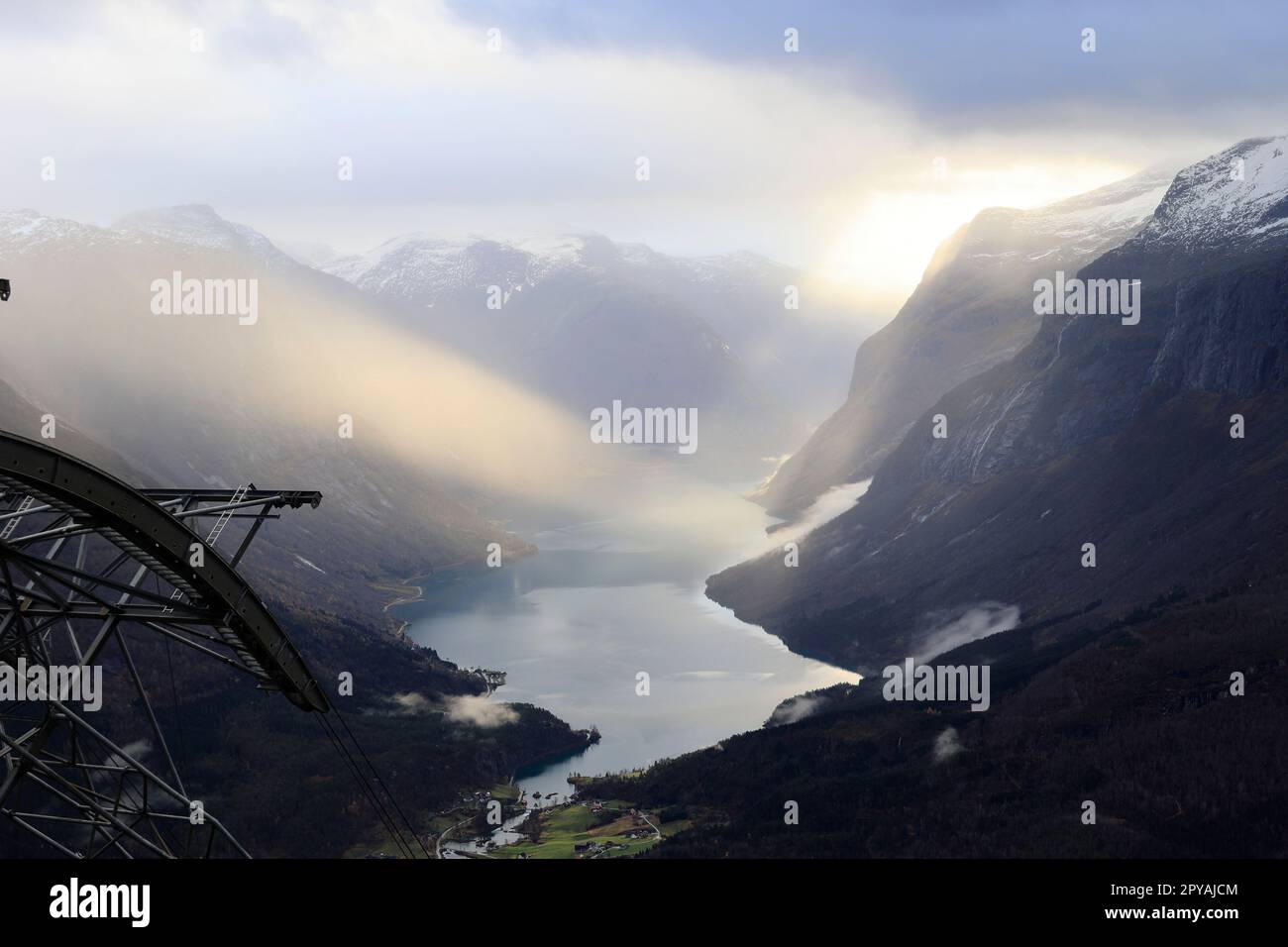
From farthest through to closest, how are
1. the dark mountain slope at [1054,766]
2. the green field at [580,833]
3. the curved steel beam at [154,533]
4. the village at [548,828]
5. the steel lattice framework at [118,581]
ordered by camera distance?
the village at [548,828] → the green field at [580,833] → the dark mountain slope at [1054,766] → the steel lattice framework at [118,581] → the curved steel beam at [154,533]

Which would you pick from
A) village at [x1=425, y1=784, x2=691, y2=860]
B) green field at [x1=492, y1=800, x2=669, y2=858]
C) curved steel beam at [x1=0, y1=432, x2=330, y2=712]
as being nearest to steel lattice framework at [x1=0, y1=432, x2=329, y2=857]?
curved steel beam at [x1=0, y1=432, x2=330, y2=712]

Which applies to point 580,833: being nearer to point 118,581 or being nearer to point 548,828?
point 548,828

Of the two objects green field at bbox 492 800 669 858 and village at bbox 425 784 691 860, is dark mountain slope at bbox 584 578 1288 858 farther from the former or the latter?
green field at bbox 492 800 669 858

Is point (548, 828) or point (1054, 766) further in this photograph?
point (1054, 766)

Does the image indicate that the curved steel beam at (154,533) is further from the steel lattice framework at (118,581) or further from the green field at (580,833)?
the green field at (580,833)

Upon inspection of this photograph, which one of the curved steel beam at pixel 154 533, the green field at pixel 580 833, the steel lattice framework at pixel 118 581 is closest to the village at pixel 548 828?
the green field at pixel 580 833

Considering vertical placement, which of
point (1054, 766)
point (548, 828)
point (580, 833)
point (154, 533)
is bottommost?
point (580, 833)

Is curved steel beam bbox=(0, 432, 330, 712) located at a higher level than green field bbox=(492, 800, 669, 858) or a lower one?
higher

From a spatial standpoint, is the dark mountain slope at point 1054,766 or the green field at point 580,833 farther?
the green field at point 580,833

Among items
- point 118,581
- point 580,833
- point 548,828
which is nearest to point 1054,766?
point 580,833
